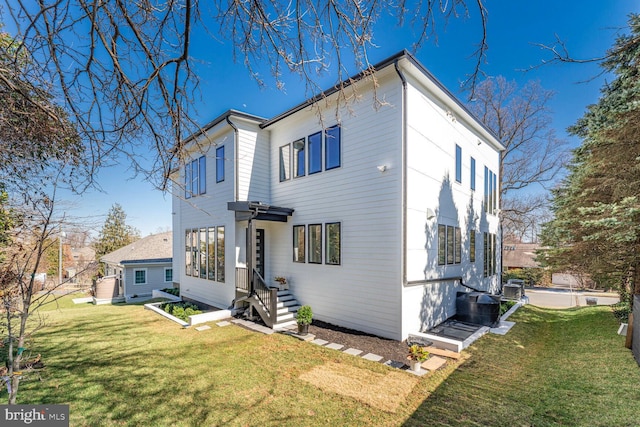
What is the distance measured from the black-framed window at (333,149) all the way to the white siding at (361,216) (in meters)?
0.18

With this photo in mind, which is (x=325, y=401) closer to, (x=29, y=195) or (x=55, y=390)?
(x=55, y=390)

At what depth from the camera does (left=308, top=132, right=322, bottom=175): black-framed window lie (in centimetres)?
917

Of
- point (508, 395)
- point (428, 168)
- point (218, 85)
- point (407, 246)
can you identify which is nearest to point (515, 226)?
point (428, 168)

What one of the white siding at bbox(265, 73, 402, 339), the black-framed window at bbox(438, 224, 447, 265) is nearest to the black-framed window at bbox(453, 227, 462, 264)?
the black-framed window at bbox(438, 224, 447, 265)

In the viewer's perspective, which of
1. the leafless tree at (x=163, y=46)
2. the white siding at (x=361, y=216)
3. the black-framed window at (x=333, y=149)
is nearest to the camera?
the leafless tree at (x=163, y=46)

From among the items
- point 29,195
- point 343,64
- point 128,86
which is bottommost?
point 29,195

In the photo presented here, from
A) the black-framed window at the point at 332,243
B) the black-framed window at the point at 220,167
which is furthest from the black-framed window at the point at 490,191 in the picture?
the black-framed window at the point at 220,167

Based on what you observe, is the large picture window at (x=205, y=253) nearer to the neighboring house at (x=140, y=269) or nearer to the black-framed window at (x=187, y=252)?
the black-framed window at (x=187, y=252)

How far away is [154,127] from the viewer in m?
3.26

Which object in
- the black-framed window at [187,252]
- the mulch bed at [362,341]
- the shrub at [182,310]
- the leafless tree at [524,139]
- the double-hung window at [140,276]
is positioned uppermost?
the leafless tree at [524,139]

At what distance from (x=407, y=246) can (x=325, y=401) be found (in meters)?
4.09

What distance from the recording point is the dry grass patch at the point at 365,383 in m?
4.46

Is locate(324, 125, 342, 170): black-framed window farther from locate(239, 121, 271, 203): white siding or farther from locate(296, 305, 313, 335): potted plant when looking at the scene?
locate(296, 305, 313, 335): potted plant

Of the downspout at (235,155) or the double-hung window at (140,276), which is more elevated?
the downspout at (235,155)
